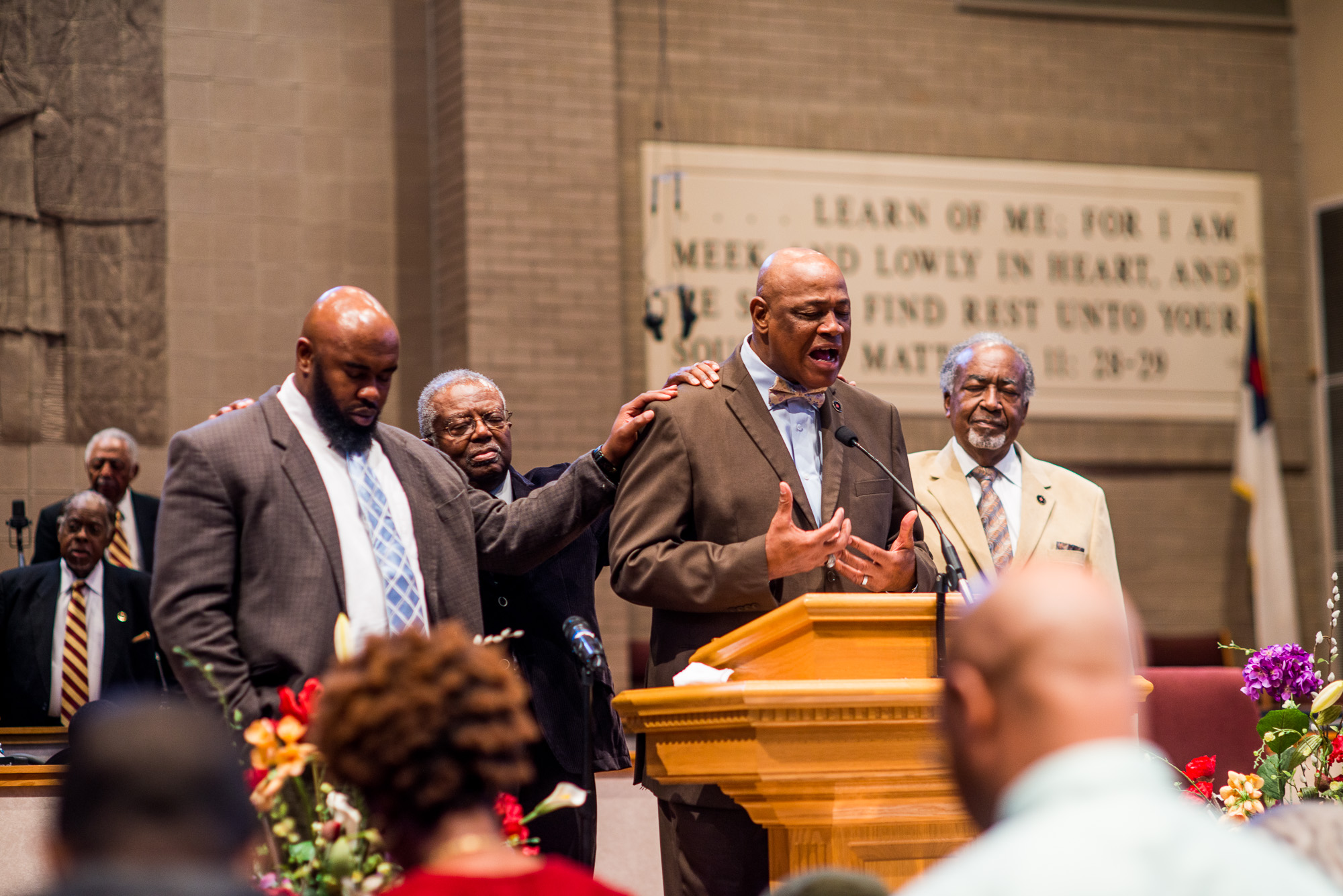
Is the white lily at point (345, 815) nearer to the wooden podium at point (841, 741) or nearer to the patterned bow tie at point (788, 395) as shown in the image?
the wooden podium at point (841, 741)

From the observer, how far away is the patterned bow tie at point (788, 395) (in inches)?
137

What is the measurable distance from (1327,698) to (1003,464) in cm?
130

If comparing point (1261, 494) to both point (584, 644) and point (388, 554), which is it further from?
point (388, 554)

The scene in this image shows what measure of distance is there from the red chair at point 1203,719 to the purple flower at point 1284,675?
180 cm

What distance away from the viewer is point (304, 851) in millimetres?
2410

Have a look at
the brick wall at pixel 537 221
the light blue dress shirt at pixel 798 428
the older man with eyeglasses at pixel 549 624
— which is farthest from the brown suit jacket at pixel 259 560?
the brick wall at pixel 537 221

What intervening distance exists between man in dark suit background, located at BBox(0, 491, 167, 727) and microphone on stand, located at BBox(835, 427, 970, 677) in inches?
143

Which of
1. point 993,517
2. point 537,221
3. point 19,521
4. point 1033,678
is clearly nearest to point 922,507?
point 993,517

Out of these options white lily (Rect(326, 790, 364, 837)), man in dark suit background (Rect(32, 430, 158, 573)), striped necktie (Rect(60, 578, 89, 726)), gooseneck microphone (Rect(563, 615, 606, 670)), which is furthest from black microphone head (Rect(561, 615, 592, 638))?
man in dark suit background (Rect(32, 430, 158, 573))

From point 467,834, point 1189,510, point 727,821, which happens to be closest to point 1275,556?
point 1189,510

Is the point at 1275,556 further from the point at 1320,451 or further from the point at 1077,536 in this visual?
the point at 1077,536

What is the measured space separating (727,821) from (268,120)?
6291 millimetres

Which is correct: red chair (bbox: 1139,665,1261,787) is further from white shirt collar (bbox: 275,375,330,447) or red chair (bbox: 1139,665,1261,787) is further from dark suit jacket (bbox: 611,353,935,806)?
white shirt collar (bbox: 275,375,330,447)

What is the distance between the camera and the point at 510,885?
1.45 metres
